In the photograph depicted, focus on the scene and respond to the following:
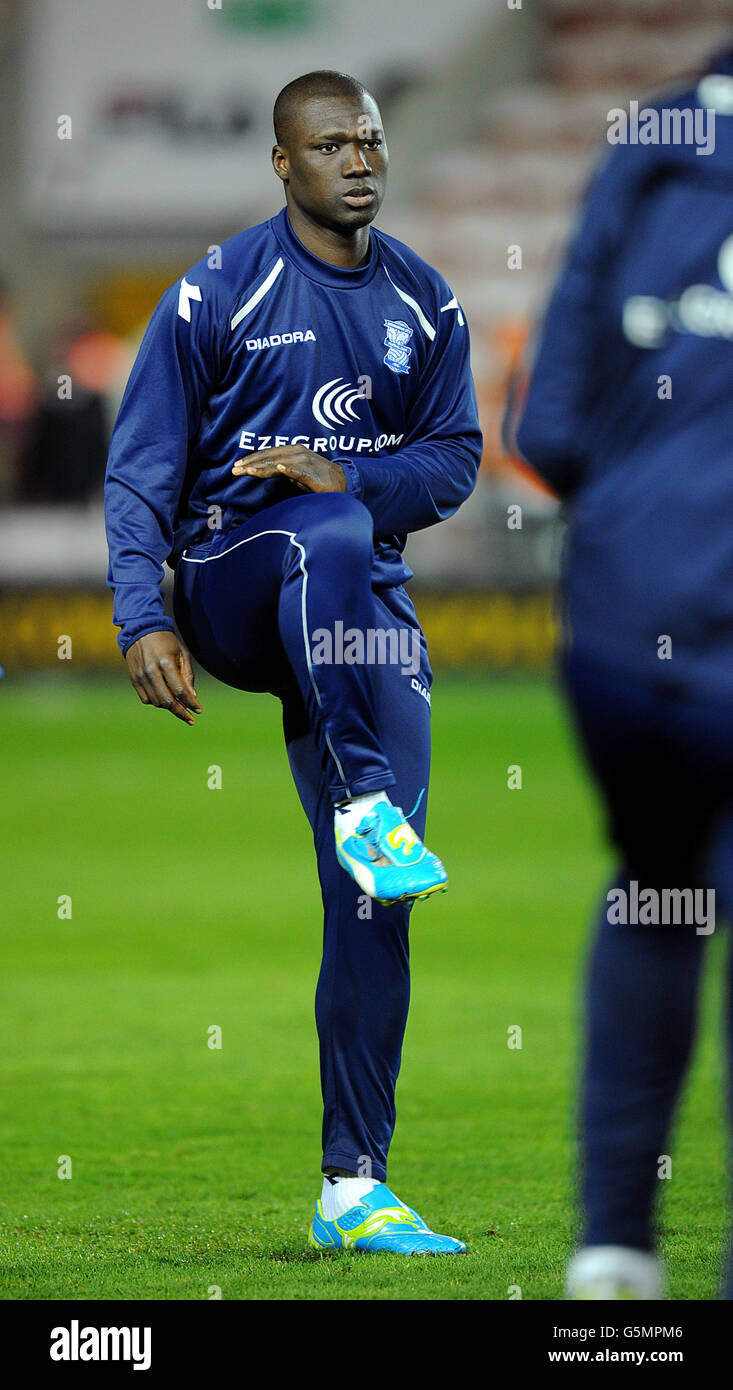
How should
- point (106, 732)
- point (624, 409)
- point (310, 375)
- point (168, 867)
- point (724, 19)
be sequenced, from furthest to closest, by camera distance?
point (724, 19), point (106, 732), point (168, 867), point (310, 375), point (624, 409)

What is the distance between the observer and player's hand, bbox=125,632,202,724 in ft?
12.0

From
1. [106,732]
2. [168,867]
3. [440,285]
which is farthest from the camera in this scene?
[106,732]

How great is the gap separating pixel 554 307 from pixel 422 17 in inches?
834

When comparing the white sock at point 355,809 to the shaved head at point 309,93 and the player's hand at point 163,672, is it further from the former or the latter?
the shaved head at point 309,93

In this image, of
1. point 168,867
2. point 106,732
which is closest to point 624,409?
point 168,867

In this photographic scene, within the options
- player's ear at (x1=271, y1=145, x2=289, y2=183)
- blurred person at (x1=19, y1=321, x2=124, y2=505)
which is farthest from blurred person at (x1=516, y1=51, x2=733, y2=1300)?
blurred person at (x1=19, y1=321, x2=124, y2=505)

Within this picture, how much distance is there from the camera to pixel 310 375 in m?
3.86

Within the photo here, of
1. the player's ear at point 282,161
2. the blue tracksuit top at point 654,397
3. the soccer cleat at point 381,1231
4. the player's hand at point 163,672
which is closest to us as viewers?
the blue tracksuit top at point 654,397

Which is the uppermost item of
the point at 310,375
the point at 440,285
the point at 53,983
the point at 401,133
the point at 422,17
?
the point at 422,17

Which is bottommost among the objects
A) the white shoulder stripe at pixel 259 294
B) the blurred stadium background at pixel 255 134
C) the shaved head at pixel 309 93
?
the white shoulder stripe at pixel 259 294

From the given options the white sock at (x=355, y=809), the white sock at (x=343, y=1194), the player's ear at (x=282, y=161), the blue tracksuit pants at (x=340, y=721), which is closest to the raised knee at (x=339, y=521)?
the blue tracksuit pants at (x=340, y=721)

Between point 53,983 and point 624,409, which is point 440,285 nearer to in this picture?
point 624,409

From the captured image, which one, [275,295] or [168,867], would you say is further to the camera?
[168,867]

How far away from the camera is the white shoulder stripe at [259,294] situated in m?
3.84
